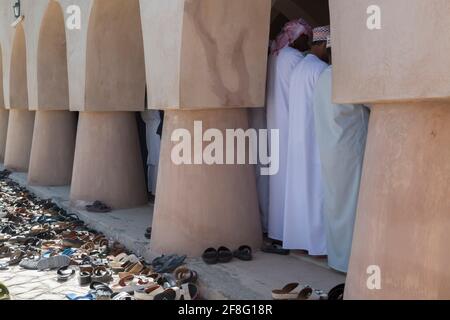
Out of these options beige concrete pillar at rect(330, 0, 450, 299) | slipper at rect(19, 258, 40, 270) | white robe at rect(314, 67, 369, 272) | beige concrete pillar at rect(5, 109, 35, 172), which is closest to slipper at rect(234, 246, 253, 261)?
white robe at rect(314, 67, 369, 272)

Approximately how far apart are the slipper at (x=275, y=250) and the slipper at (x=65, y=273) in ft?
6.39

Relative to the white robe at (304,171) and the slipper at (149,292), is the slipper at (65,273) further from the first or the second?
the white robe at (304,171)

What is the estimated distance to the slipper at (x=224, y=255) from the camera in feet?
16.7

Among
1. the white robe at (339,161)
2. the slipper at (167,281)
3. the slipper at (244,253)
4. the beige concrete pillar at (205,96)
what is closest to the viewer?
the white robe at (339,161)

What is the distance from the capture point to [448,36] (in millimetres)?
2691

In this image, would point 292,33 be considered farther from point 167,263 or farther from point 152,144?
point 152,144

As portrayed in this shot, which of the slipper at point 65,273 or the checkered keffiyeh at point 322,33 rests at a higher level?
the checkered keffiyeh at point 322,33

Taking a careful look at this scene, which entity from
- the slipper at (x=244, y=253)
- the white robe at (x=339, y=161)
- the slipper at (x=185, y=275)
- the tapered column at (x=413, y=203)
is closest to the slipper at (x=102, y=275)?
the slipper at (x=185, y=275)

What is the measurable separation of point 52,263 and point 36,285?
23.6 inches

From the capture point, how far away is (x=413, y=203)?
3049mm

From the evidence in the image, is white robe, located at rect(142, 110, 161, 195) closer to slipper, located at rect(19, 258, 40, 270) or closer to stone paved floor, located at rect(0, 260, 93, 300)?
slipper, located at rect(19, 258, 40, 270)

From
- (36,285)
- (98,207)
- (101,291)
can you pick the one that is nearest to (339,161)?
(101,291)

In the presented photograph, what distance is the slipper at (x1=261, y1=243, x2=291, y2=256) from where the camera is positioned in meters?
5.28

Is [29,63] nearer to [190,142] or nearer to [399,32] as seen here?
[190,142]
